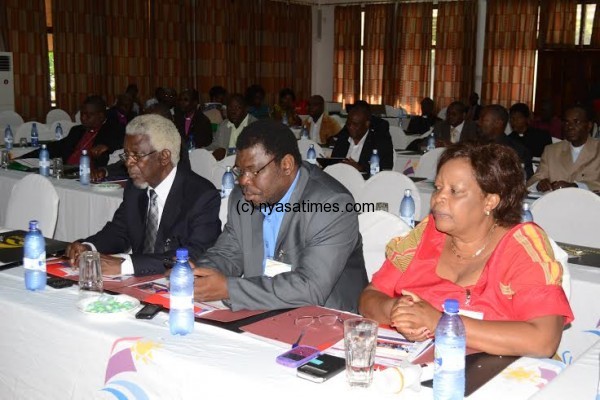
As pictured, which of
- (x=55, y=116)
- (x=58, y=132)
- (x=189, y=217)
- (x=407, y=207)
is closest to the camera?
(x=189, y=217)

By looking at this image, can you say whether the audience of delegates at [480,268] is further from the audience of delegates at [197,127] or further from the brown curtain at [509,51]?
the brown curtain at [509,51]

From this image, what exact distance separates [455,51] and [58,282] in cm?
1255

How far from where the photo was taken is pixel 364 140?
670 centimetres

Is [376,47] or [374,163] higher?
[376,47]

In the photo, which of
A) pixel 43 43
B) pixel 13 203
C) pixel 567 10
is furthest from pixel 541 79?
pixel 13 203

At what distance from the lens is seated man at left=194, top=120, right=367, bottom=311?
7.92 feet

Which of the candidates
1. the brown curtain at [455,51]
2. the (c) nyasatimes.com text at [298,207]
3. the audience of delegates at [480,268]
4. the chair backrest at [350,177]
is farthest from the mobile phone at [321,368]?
the brown curtain at [455,51]

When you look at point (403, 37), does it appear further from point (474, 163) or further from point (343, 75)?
point (474, 163)

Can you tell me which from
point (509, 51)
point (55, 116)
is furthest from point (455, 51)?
point (55, 116)

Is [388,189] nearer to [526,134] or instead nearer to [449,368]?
[449,368]

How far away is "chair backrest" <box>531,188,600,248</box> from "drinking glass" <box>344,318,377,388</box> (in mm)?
2299

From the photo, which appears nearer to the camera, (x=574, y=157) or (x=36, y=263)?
(x=36, y=263)

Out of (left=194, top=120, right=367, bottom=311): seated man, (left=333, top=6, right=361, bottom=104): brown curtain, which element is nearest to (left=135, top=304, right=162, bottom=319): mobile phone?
(left=194, top=120, right=367, bottom=311): seated man

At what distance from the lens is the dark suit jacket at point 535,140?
298 inches
